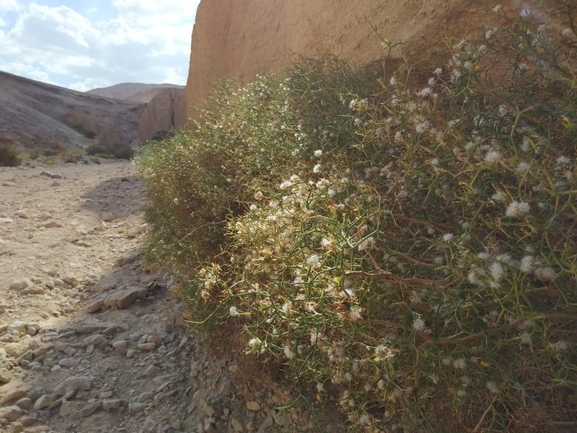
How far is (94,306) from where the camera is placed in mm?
4898

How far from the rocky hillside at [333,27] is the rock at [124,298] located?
2.62 m

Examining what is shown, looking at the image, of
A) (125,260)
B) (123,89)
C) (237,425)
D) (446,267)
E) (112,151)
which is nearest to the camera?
(446,267)

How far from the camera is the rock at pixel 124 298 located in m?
4.89

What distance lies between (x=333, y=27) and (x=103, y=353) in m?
3.13

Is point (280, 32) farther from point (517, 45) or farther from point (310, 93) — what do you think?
point (517, 45)

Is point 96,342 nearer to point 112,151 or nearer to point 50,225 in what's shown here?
point 50,225

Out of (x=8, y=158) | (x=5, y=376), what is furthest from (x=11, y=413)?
(x=8, y=158)

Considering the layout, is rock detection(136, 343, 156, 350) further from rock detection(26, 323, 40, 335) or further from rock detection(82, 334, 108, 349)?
rock detection(26, 323, 40, 335)

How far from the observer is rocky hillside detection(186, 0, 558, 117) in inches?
138

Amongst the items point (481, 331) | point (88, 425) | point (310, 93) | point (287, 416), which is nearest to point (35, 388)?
point (88, 425)

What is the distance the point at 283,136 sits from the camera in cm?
361

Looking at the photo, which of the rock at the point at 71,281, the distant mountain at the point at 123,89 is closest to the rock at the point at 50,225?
the rock at the point at 71,281

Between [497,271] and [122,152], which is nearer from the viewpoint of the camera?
[497,271]

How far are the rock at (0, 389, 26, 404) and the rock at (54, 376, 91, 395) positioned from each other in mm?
202
